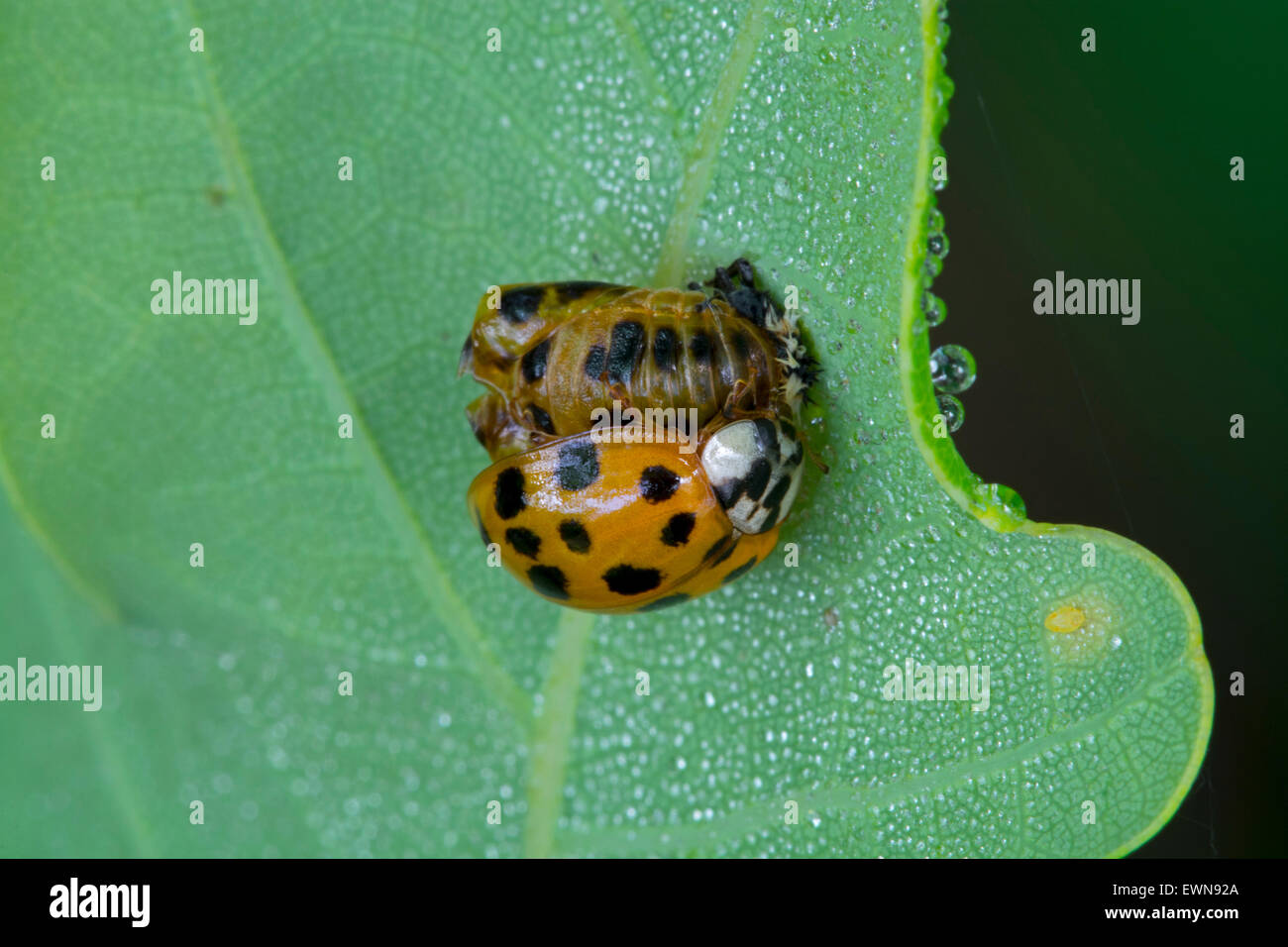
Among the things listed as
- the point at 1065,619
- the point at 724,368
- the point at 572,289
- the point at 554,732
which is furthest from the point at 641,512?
the point at 1065,619


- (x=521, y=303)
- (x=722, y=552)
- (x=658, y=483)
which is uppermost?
(x=521, y=303)

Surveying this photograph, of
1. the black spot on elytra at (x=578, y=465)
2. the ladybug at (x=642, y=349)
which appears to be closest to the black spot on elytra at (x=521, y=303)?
the ladybug at (x=642, y=349)

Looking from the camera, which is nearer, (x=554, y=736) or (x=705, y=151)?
(x=705, y=151)

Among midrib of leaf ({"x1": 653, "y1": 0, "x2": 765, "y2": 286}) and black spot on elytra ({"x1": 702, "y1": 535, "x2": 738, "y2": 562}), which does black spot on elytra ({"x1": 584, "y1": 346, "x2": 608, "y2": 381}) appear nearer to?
midrib of leaf ({"x1": 653, "y1": 0, "x2": 765, "y2": 286})

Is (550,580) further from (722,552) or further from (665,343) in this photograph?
(665,343)

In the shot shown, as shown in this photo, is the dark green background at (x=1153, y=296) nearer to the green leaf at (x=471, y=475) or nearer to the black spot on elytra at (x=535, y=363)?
the green leaf at (x=471, y=475)

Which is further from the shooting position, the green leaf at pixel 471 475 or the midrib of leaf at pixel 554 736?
the midrib of leaf at pixel 554 736

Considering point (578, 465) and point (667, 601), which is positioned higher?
point (578, 465)
